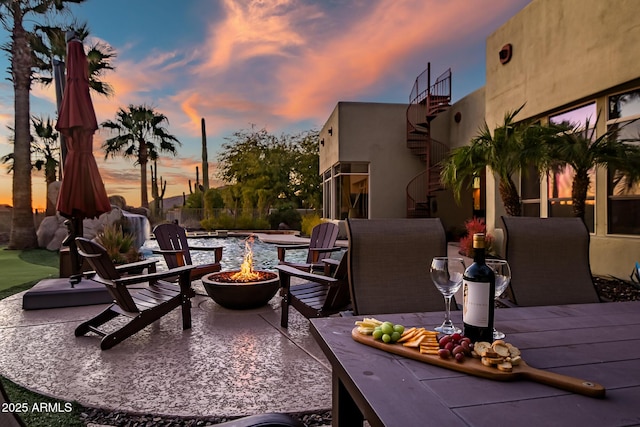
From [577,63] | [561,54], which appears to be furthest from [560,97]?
[561,54]

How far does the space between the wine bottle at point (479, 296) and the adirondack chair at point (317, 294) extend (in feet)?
5.49

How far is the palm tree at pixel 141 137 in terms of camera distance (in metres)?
19.8

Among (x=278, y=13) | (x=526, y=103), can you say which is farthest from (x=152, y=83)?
(x=526, y=103)

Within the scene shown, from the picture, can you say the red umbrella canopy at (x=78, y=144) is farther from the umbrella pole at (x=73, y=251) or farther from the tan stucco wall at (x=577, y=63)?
the tan stucco wall at (x=577, y=63)

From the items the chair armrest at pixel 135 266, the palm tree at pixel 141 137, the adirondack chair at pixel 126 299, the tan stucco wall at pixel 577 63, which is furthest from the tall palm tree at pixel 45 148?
the tan stucco wall at pixel 577 63

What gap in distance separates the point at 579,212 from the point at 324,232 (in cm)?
311

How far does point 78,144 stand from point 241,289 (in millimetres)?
2591

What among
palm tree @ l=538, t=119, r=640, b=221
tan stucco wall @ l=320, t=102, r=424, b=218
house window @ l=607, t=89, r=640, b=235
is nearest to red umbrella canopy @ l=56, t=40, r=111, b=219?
palm tree @ l=538, t=119, r=640, b=221

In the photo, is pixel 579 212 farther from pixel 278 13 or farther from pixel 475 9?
pixel 278 13

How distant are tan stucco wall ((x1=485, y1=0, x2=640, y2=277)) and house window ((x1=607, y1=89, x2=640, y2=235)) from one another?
0.09 metres

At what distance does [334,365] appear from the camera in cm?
113

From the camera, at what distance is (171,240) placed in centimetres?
485

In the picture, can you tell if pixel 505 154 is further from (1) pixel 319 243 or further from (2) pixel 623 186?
(1) pixel 319 243

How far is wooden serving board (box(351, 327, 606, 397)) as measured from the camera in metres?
0.86
